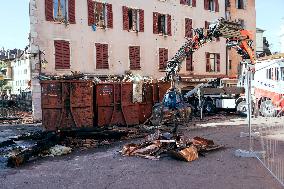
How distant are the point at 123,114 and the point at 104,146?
3.89 m

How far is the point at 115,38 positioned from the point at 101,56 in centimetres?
199

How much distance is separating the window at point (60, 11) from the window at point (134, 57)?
17.2 ft

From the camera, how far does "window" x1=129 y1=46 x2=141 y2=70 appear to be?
25.3m

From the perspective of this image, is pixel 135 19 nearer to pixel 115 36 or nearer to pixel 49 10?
pixel 115 36

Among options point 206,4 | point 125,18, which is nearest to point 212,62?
point 206,4

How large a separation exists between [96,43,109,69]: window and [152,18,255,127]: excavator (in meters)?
6.65

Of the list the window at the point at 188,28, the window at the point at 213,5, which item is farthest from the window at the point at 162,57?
the window at the point at 213,5

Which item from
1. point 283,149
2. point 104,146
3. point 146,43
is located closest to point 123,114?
point 104,146

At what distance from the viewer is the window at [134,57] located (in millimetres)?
25344

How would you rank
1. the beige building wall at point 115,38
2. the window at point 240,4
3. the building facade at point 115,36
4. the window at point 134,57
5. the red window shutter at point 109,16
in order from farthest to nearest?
1. the window at point 240,4
2. the window at point 134,57
3. the red window shutter at point 109,16
4. the building facade at point 115,36
5. the beige building wall at point 115,38

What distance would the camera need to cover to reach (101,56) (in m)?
23.8

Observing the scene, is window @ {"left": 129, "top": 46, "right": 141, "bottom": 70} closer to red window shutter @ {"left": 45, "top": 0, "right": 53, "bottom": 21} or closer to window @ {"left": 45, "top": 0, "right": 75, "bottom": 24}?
window @ {"left": 45, "top": 0, "right": 75, "bottom": 24}

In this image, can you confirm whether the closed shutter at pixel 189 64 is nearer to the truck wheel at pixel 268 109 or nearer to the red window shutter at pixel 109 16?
the red window shutter at pixel 109 16

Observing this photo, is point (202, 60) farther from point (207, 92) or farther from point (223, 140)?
point (223, 140)
